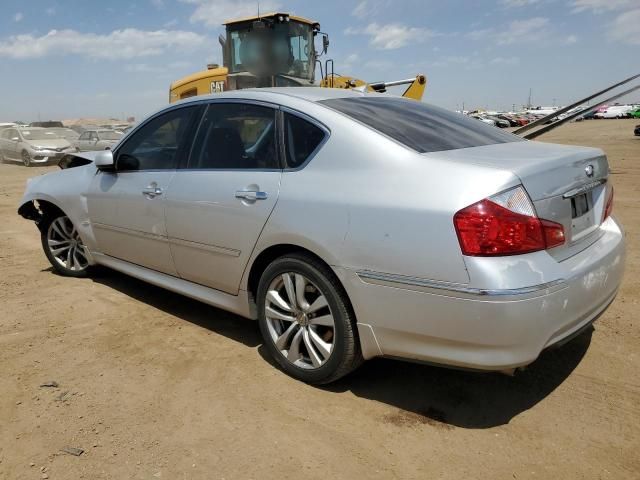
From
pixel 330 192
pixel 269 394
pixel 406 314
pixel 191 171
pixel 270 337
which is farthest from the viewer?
pixel 191 171

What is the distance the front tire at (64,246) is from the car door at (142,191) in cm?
60

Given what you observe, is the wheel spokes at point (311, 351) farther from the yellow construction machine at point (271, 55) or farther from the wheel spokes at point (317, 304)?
the yellow construction machine at point (271, 55)

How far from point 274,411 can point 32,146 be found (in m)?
20.5

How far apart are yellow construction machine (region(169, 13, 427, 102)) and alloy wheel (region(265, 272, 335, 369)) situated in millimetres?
9184

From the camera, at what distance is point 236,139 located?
346 centimetres

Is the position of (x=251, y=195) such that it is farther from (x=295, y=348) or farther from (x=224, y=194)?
(x=295, y=348)

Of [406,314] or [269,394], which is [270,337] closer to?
[269,394]

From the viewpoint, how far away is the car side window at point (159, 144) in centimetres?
379

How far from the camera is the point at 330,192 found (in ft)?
9.16

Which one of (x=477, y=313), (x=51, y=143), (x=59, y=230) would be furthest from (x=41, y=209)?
(x=51, y=143)

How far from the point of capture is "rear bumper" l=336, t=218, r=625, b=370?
2303 mm

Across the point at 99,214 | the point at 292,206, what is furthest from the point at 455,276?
the point at 99,214

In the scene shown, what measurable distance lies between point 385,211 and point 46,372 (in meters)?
2.30

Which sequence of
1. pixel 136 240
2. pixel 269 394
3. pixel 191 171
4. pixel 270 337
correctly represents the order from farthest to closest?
1. pixel 136 240
2. pixel 191 171
3. pixel 270 337
4. pixel 269 394
